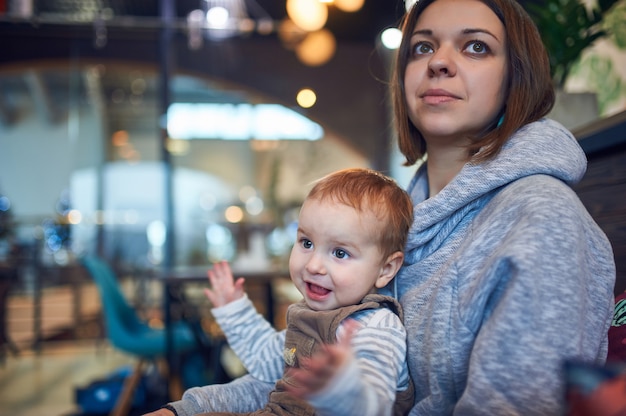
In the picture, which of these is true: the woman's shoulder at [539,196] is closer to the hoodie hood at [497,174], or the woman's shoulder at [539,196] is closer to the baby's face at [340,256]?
the hoodie hood at [497,174]

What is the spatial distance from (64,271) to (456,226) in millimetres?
6594

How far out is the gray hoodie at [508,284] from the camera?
0.83 metres

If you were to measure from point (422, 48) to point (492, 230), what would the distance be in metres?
0.50

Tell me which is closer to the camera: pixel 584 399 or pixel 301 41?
pixel 584 399

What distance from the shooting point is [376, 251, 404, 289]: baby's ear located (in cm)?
119

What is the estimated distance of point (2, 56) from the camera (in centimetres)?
668

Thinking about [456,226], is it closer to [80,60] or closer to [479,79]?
[479,79]

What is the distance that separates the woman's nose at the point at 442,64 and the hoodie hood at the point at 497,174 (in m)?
0.18

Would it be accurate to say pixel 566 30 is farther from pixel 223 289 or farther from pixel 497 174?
pixel 223 289

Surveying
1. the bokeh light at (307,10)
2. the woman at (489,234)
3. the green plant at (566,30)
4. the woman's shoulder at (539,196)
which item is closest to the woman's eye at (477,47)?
the woman at (489,234)

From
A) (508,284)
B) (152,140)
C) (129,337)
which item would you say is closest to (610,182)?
(508,284)

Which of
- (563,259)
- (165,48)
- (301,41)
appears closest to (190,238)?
(165,48)

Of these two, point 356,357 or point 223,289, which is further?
point 223,289

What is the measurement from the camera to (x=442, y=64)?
119 centimetres
